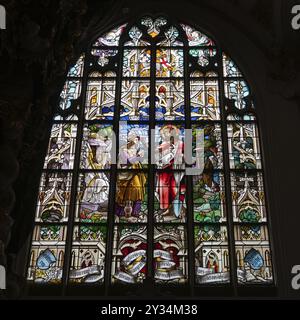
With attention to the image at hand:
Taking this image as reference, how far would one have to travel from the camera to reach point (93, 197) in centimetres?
1032

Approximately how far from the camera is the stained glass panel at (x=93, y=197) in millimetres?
10117

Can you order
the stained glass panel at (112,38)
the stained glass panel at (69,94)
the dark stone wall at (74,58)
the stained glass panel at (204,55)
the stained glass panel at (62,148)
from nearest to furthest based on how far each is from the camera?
the dark stone wall at (74,58) < the stained glass panel at (62,148) < the stained glass panel at (69,94) < the stained glass panel at (204,55) < the stained glass panel at (112,38)

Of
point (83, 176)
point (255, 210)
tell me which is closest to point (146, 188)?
point (83, 176)

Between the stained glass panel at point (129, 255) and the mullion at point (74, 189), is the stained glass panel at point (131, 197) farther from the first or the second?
the mullion at point (74, 189)

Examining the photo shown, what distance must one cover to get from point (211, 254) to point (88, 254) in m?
1.87

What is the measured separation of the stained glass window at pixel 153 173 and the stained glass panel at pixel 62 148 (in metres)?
0.02

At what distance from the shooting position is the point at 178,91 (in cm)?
1166

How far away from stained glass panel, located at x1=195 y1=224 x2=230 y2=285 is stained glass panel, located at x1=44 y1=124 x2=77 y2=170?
8.16ft

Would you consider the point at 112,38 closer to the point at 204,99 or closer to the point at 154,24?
the point at 154,24

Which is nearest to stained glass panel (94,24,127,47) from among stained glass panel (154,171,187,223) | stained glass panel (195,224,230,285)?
stained glass panel (154,171,187,223)

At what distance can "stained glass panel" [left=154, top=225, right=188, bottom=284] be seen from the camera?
951 cm

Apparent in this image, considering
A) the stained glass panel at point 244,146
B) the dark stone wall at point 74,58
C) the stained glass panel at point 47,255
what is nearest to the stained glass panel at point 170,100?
the stained glass panel at point 244,146

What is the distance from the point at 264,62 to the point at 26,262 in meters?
5.66

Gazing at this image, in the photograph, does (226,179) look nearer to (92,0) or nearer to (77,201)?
(77,201)
